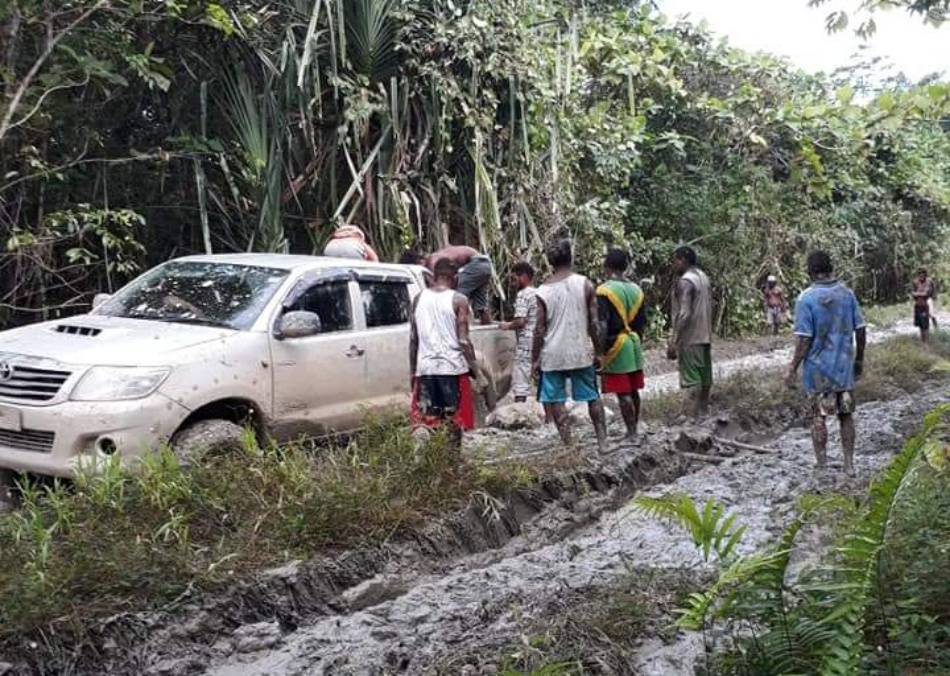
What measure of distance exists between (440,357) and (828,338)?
2.94m

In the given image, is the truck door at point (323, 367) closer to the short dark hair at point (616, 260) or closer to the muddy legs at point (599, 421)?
the muddy legs at point (599, 421)

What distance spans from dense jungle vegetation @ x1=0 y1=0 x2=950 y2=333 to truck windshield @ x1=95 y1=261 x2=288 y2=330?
190 cm

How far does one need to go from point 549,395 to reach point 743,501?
172 centimetres

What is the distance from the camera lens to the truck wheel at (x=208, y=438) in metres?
5.86

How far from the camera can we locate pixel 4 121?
7.78m

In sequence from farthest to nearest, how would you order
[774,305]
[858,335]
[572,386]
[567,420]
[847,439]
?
[774,305] → [567,420] → [572,386] → [847,439] → [858,335]

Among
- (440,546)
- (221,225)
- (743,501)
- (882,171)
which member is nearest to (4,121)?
(221,225)

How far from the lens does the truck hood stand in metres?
5.87

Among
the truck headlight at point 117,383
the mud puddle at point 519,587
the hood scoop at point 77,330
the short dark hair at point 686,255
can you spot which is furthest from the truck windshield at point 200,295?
the short dark hair at point 686,255

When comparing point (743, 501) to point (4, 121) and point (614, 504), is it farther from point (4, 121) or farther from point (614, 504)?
point (4, 121)

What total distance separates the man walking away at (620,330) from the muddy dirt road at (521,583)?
0.59 metres

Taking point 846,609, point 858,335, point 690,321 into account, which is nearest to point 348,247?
point 690,321

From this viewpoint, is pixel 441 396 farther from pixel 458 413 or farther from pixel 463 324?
pixel 463 324

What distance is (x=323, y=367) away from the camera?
7.05 meters
